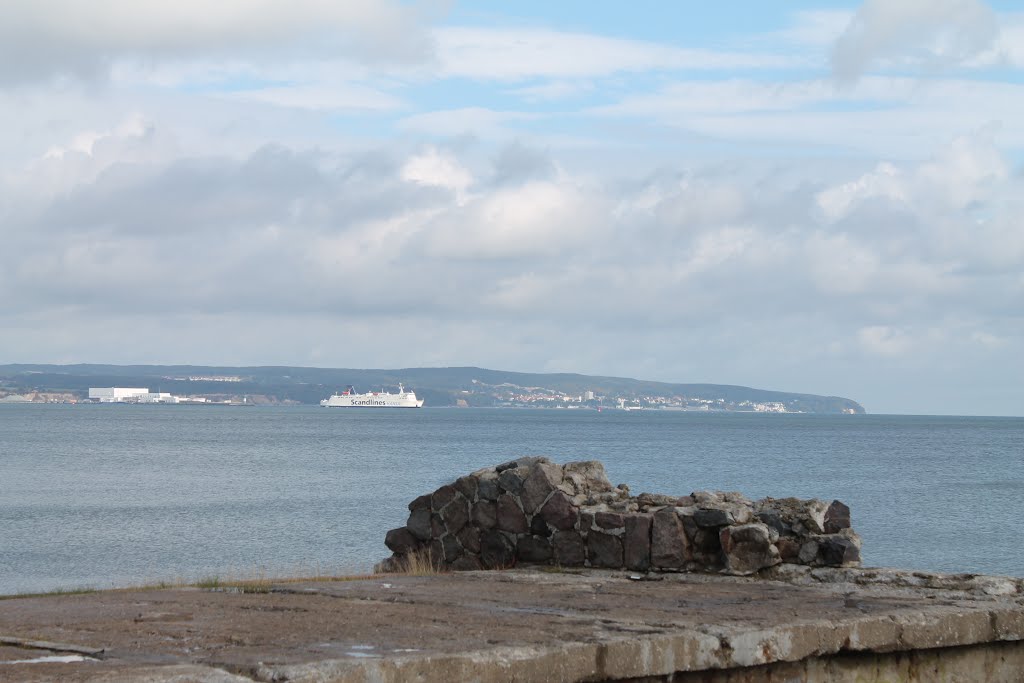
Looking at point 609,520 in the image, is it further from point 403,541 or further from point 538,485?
point 403,541

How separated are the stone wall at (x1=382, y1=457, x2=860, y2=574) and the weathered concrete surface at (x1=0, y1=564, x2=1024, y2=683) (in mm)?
352

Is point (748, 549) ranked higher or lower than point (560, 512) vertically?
lower

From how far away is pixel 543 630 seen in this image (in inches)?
293

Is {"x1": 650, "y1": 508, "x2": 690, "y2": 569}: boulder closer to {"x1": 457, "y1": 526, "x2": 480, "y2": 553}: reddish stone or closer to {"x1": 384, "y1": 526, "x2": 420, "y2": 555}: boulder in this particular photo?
{"x1": 457, "y1": 526, "x2": 480, "y2": 553}: reddish stone

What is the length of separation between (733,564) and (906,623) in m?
2.69

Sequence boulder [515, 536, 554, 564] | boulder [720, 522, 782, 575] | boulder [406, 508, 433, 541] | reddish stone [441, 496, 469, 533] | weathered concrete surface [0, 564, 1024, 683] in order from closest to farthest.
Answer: weathered concrete surface [0, 564, 1024, 683]
boulder [720, 522, 782, 575]
boulder [515, 536, 554, 564]
reddish stone [441, 496, 469, 533]
boulder [406, 508, 433, 541]

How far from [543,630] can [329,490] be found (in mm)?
44769

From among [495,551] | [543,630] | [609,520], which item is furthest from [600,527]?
[543,630]

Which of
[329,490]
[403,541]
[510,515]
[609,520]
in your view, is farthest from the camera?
[329,490]

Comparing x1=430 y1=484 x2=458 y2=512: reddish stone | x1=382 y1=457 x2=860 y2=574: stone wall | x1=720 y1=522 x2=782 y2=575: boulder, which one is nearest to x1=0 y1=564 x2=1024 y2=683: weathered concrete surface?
x1=720 y1=522 x2=782 y2=575: boulder

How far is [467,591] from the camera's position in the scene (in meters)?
9.71

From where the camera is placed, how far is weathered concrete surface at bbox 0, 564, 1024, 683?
248 inches

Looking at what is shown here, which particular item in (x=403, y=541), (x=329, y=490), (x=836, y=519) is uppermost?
(x=836, y=519)

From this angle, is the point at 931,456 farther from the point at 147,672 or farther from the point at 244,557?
the point at 147,672
